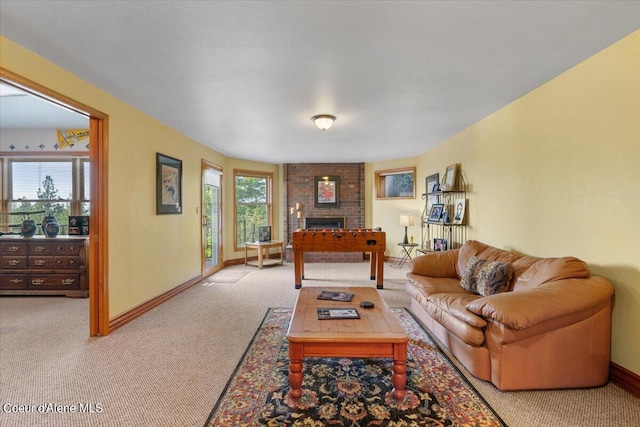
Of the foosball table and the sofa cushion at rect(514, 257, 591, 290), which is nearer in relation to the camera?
Answer: the sofa cushion at rect(514, 257, 591, 290)

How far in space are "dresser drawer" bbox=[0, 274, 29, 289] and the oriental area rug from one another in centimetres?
393

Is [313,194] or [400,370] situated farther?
[313,194]

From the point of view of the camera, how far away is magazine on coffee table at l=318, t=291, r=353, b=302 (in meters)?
2.77

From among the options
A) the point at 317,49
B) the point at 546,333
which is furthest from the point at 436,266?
the point at 317,49

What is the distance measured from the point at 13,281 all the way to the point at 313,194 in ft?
17.9

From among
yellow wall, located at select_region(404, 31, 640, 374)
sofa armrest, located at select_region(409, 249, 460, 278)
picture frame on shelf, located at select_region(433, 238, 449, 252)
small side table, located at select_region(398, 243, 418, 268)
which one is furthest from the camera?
Result: small side table, located at select_region(398, 243, 418, 268)

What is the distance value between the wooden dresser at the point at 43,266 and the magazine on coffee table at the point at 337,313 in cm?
383

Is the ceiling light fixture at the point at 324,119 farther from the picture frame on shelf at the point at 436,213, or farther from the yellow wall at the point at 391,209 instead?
the yellow wall at the point at 391,209

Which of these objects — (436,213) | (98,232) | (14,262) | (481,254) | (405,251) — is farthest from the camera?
(405,251)

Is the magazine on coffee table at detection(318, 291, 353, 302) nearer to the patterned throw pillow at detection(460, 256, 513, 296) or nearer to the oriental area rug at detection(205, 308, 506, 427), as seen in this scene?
the oriental area rug at detection(205, 308, 506, 427)

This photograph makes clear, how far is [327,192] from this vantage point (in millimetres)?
7594

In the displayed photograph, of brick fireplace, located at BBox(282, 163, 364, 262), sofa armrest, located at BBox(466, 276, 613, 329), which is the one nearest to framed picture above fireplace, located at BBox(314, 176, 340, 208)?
brick fireplace, located at BBox(282, 163, 364, 262)

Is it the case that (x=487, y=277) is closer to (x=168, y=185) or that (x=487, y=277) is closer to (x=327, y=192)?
(x=168, y=185)

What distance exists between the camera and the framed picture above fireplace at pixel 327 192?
7.59 m
